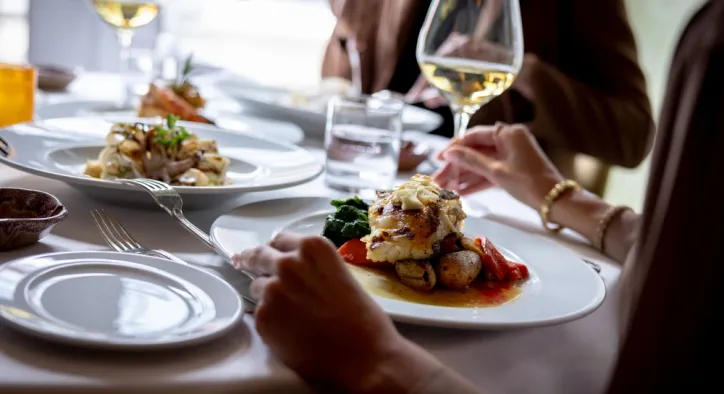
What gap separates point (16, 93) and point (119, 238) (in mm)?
607

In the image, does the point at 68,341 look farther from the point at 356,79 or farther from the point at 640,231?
the point at 356,79

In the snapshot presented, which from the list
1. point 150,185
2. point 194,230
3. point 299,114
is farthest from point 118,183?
point 299,114

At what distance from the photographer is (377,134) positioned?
4.00 ft

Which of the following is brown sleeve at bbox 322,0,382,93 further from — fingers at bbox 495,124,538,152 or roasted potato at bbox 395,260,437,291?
roasted potato at bbox 395,260,437,291

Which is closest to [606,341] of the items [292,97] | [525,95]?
[292,97]

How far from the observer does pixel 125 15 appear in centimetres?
166

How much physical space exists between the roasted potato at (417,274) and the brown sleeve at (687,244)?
0.82 ft

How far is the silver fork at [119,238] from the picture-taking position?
775 mm

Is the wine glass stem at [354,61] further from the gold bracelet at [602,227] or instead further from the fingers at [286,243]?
the fingers at [286,243]

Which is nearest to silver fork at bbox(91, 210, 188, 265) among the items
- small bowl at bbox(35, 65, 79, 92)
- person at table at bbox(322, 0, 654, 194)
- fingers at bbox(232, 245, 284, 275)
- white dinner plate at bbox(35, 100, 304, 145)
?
fingers at bbox(232, 245, 284, 275)

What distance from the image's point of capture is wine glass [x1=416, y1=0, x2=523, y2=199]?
3.89 ft

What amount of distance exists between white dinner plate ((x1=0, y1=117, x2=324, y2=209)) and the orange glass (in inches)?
4.5

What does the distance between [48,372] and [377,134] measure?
77 cm

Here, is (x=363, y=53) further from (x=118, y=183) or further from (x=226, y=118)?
(x=118, y=183)
